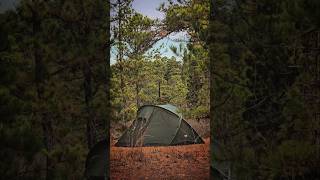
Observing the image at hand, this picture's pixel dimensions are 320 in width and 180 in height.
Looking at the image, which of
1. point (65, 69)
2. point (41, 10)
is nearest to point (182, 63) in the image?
point (65, 69)

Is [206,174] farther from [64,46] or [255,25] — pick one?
[64,46]

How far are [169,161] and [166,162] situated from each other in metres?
0.03

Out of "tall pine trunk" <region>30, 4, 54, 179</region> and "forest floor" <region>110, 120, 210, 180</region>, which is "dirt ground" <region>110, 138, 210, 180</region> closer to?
"forest floor" <region>110, 120, 210, 180</region>

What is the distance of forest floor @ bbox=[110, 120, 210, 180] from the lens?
484cm

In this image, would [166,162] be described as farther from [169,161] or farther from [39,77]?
[39,77]

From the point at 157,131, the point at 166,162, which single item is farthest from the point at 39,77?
the point at 166,162

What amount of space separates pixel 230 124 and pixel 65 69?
183 centimetres

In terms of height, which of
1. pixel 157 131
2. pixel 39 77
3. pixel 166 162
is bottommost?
pixel 166 162

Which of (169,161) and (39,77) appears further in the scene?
(169,161)

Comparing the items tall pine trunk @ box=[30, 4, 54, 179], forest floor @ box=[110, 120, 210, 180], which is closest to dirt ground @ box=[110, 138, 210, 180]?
forest floor @ box=[110, 120, 210, 180]

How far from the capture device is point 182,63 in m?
4.77

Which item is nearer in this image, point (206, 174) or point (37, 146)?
point (37, 146)

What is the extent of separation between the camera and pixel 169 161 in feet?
15.8

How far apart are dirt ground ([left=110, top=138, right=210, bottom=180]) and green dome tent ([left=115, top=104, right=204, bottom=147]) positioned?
0.22 feet
